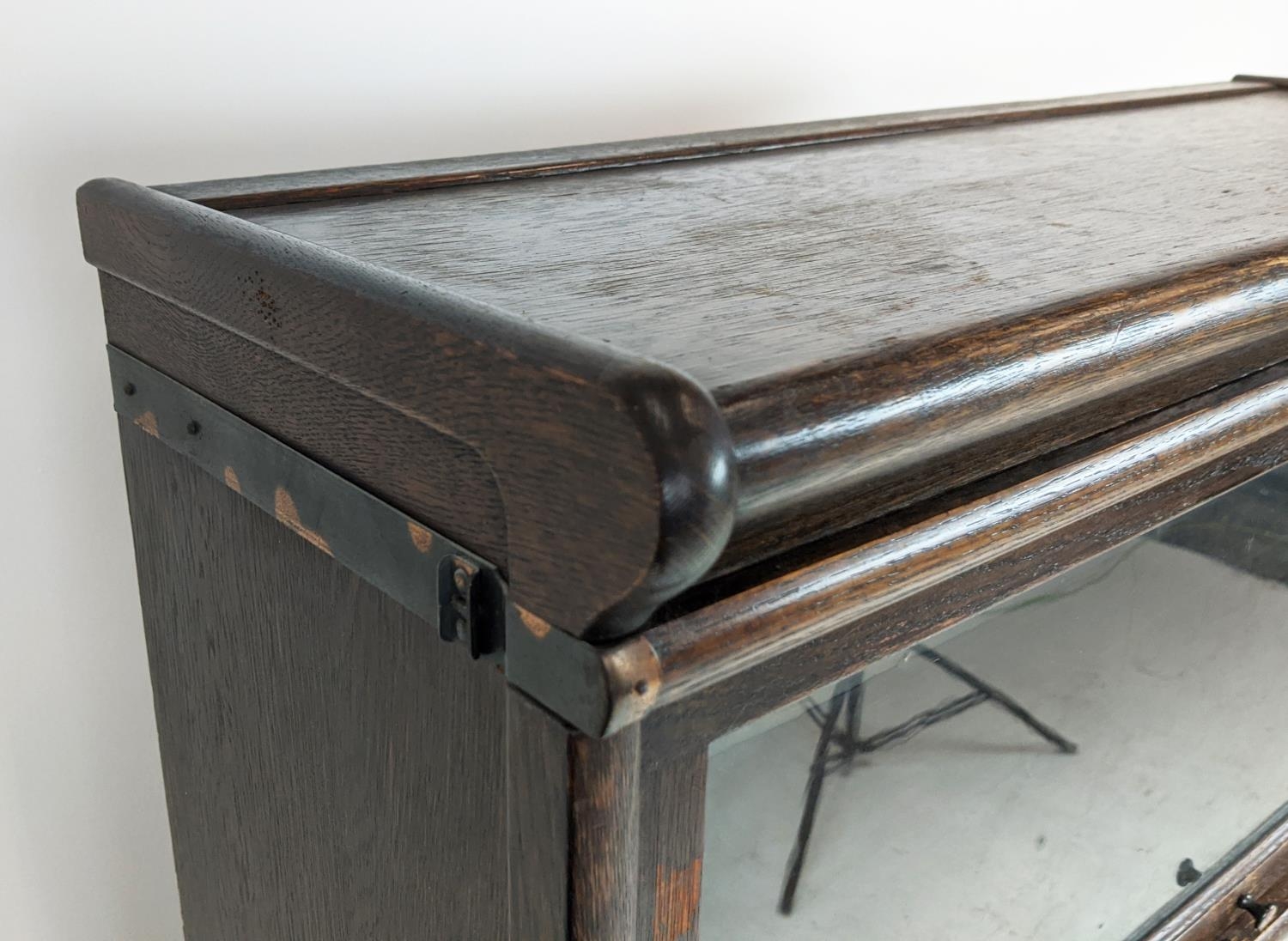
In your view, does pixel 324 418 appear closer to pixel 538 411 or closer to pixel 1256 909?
pixel 538 411

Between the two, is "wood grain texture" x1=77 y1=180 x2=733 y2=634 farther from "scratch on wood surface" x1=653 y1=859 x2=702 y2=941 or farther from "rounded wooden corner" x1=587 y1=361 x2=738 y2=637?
"scratch on wood surface" x1=653 y1=859 x2=702 y2=941

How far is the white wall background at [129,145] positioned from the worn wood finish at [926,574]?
1.69ft

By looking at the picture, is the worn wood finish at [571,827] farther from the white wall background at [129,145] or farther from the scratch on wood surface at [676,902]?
the white wall background at [129,145]

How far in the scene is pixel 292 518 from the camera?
525 mm

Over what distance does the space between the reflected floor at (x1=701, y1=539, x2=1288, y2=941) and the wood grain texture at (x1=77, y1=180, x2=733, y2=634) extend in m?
0.13

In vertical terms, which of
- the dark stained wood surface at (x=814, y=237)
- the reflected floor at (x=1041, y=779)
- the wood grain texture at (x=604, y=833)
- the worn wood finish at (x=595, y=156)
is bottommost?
the reflected floor at (x=1041, y=779)

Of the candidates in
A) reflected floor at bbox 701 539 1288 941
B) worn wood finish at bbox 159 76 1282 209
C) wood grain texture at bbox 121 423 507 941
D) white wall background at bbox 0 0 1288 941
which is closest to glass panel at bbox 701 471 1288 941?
reflected floor at bbox 701 539 1288 941

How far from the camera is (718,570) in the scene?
1.38 ft

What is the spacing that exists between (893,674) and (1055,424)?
126 millimetres

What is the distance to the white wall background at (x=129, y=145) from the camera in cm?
72

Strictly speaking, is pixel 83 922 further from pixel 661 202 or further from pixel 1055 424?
pixel 1055 424

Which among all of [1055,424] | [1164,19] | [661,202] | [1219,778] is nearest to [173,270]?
[661,202]

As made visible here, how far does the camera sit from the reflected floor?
0.52 meters

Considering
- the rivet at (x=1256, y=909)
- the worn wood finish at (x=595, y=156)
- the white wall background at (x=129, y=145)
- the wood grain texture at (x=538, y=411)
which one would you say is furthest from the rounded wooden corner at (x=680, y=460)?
the rivet at (x=1256, y=909)
